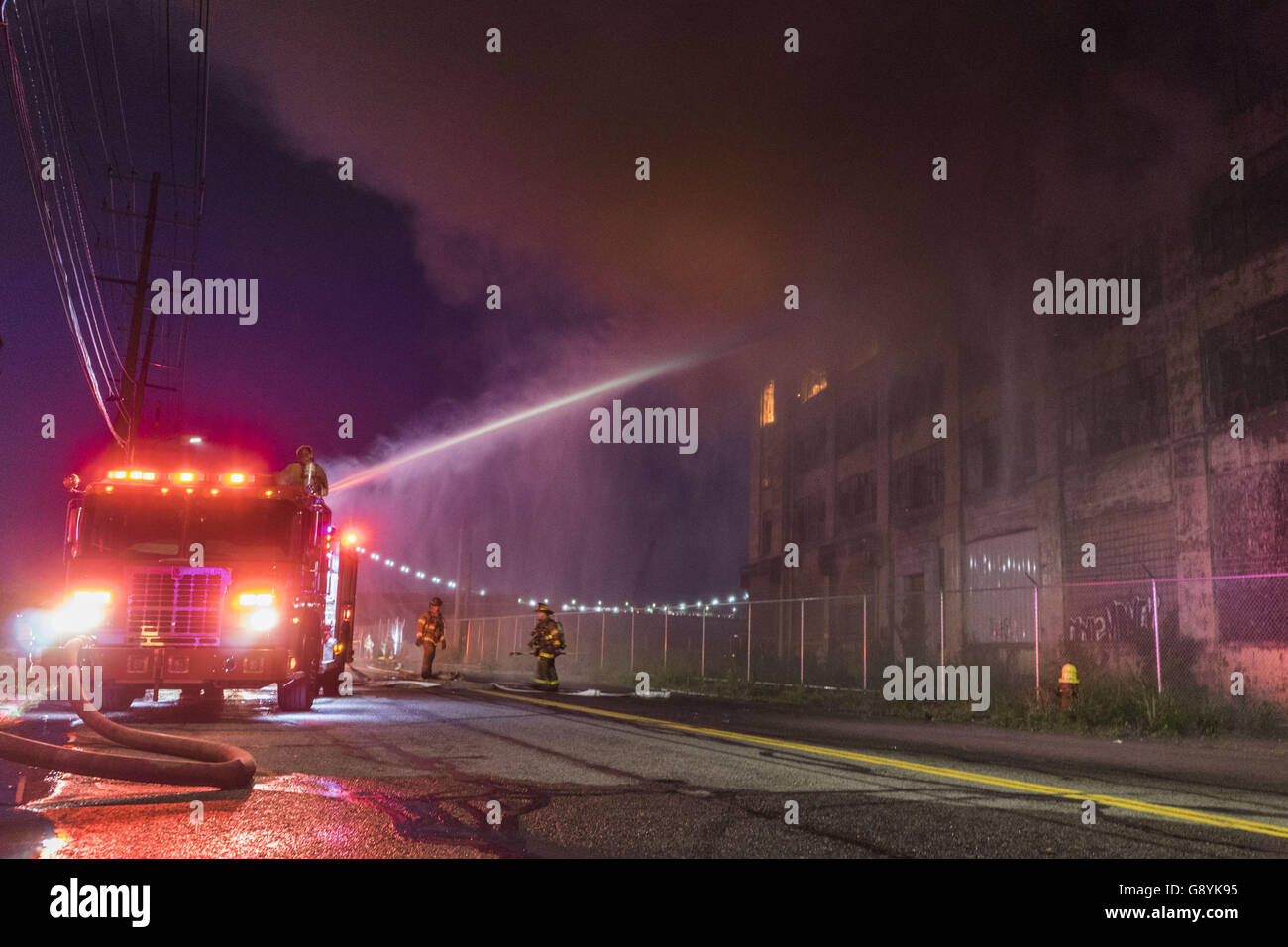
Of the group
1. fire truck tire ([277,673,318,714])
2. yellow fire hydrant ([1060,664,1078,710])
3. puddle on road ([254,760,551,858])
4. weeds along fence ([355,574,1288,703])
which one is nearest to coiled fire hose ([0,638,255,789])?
puddle on road ([254,760,551,858])

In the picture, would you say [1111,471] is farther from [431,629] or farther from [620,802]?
[620,802]

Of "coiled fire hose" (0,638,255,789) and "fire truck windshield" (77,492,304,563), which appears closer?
"coiled fire hose" (0,638,255,789)

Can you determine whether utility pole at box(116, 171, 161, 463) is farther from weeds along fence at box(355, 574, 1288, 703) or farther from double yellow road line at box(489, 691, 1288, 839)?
double yellow road line at box(489, 691, 1288, 839)

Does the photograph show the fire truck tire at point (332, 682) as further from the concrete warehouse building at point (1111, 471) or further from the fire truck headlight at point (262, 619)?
the concrete warehouse building at point (1111, 471)

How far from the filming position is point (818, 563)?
35500 millimetres

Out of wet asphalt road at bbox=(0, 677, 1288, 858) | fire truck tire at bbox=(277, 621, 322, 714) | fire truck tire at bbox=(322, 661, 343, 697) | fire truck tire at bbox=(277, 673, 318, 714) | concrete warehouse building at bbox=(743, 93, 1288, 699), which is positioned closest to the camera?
wet asphalt road at bbox=(0, 677, 1288, 858)

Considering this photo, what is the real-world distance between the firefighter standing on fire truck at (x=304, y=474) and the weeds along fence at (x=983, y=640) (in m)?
10.7

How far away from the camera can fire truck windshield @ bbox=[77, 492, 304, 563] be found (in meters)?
10.5

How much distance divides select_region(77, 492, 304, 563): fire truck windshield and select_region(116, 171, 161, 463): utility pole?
43.3 feet

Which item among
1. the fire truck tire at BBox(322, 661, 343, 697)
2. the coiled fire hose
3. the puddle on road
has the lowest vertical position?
the fire truck tire at BBox(322, 661, 343, 697)

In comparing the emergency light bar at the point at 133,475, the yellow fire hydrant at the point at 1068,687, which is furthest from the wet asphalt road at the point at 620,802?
the yellow fire hydrant at the point at 1068,687

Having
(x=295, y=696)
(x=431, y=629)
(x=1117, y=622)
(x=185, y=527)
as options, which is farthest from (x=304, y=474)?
(x=1117, y=622)

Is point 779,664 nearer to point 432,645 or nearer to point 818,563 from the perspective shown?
point 432,645

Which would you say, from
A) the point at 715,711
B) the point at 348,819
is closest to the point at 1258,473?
the point at 715,711
